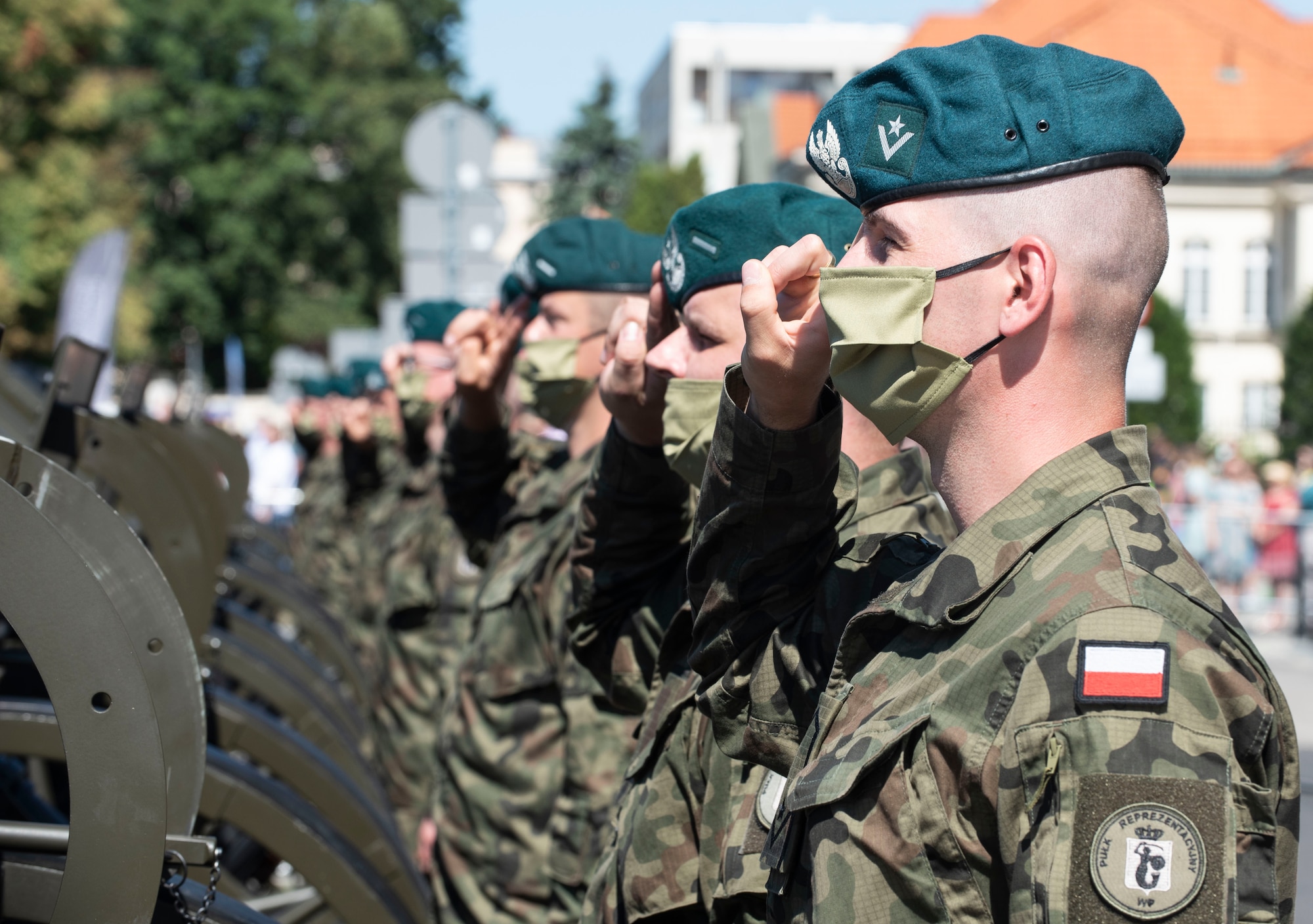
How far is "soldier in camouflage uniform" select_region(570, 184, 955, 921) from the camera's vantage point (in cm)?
261

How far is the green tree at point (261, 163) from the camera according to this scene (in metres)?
41.6

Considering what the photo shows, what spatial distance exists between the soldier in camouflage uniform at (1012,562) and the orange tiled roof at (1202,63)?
135 ft

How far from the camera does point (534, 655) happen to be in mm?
4273

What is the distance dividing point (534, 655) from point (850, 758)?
2.53 meters

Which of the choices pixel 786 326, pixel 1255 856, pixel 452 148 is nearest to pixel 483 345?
pixel 786 326

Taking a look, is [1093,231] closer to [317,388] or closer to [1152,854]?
[1152,854]

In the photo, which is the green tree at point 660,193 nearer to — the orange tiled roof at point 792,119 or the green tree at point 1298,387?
the orange tiled roof at point 792,119

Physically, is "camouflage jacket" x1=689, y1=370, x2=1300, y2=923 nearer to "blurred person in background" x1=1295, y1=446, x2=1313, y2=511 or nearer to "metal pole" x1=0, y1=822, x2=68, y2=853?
"metal pole" x1=0, y1=822, x2=68, y2=853

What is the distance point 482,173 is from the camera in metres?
9.56

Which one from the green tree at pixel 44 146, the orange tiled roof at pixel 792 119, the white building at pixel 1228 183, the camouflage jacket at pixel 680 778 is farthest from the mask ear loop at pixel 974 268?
the orange tiled roof at pixel 792 119

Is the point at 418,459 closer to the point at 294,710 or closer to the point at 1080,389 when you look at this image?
the point at 294,710

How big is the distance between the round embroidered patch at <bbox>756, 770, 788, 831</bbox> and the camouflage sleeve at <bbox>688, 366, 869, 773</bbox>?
60 millimetres

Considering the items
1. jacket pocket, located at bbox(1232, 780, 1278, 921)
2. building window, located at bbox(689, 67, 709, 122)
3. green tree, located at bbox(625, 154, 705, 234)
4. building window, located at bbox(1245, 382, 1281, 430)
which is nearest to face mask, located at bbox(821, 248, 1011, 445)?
jacket pocket, located at bbox(1232, 780, 1278, 921)

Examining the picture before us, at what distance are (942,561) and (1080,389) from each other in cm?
27
